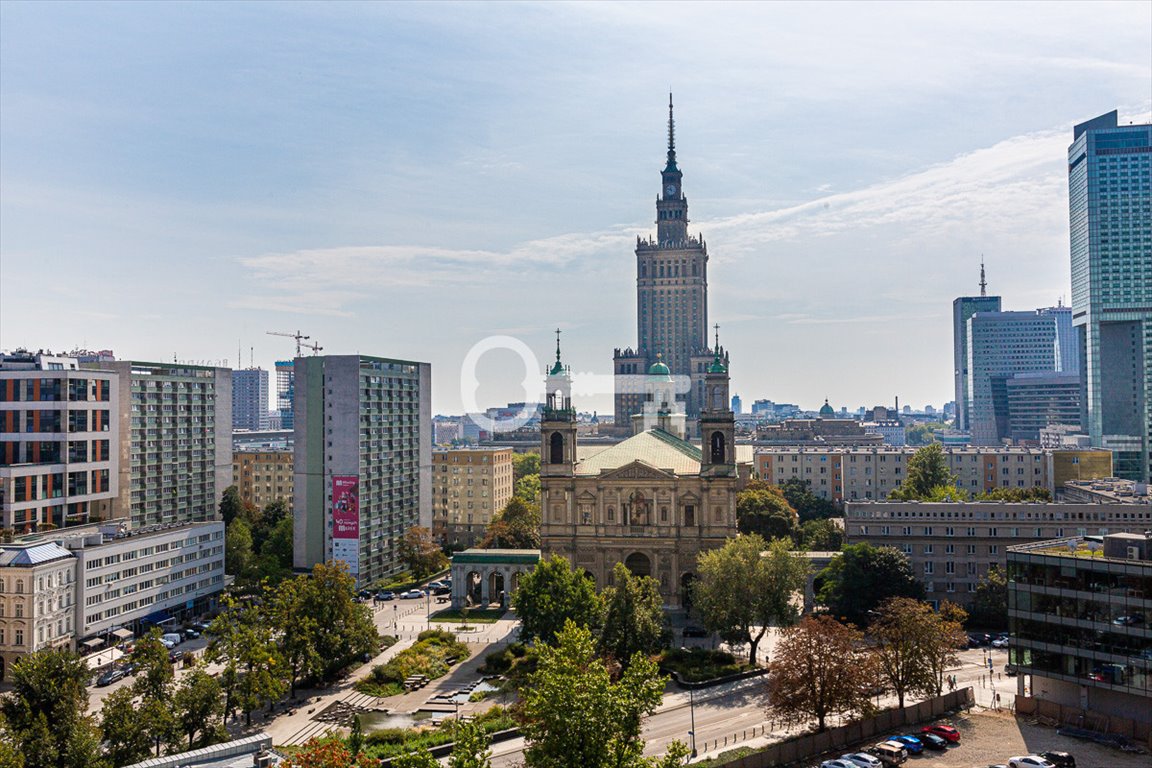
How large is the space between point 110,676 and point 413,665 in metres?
21.9

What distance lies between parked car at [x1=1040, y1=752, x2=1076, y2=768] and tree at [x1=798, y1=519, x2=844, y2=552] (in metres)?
56.5

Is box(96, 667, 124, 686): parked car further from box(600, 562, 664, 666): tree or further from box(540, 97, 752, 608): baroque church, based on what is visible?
box(540, 97, 752, 608): baroque church

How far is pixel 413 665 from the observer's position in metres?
68.9

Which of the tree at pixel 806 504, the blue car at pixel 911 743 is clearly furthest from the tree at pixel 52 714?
the tree at pixel 806 504

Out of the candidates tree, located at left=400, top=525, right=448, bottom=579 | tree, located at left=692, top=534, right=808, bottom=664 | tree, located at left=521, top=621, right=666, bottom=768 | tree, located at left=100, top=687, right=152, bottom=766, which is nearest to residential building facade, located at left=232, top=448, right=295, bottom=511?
tree, located at left=400, top=525, right=448, bottom=579

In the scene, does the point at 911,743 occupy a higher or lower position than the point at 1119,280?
lower

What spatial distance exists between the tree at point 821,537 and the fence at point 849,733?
4712 centimetres

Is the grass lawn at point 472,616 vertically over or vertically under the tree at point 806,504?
under

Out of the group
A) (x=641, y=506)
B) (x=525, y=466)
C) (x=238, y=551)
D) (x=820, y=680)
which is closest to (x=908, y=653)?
(x=820, y=680)

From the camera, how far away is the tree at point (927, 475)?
380 ft

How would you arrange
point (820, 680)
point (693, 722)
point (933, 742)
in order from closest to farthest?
1. point (933, 742)
2. point (820, 680)
3. point (693, 722)

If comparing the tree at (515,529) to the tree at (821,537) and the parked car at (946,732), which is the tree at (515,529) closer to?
the tree at (821,537)

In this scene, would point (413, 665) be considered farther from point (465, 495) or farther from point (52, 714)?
point (465, 495)

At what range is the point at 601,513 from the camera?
92625 millimetres
